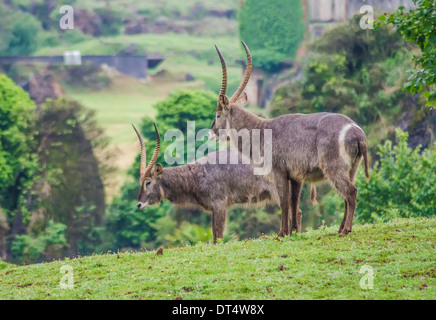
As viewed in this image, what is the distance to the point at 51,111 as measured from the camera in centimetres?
5134

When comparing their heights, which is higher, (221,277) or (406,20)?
(406,20)

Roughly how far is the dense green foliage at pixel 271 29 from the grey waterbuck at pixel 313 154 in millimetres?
75924

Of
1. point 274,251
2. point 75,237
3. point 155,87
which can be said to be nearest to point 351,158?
point 274,251

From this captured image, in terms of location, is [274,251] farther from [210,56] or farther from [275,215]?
[210,56]

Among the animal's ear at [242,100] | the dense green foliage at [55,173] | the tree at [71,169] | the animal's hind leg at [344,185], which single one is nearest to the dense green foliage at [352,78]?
the tree at [71,169]

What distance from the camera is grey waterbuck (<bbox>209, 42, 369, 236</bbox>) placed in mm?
13320

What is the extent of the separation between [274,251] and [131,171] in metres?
44.2

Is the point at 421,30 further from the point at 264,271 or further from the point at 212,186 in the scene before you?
the point at 212,186

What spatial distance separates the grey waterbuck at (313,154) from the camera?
43.7ft

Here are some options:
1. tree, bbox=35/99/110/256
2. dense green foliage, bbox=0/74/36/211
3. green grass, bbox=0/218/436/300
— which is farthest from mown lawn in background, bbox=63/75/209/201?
green grass, bbox=0/218/436/300

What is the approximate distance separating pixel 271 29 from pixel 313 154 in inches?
3169

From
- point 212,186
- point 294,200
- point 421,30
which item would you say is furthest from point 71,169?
point 421,30

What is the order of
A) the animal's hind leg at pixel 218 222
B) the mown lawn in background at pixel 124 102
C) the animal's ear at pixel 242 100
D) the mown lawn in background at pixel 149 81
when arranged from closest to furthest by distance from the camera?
the animal's ear at pixel 242 100 < the animal's hind leg at pixel 218 222 < the mown lawn in background at pixel 124 102 < the mown lawn in background at pixel 149 81

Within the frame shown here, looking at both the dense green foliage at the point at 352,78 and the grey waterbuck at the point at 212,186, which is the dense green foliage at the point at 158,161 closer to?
the dense green foliage at the point at 352,78
